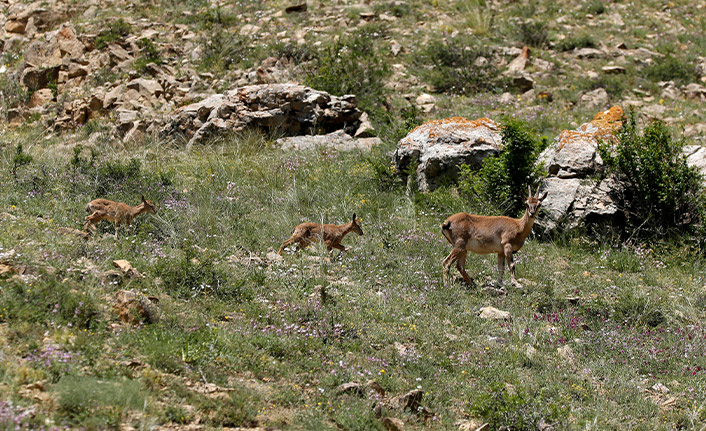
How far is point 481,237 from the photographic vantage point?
393 inches

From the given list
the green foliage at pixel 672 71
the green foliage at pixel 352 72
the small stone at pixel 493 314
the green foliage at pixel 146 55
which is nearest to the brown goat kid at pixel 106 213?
the small stone at pixel 493 314

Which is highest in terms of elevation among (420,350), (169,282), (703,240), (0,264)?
(0,264)

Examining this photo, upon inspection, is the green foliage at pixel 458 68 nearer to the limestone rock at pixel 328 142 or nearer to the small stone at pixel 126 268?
the limestone rock at pixel 328 142

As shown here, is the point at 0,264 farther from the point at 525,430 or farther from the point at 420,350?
the point at 525,430

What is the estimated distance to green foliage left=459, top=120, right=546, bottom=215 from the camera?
1234cm

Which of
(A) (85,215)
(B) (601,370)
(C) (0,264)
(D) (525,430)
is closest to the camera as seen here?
(D) (525,430)

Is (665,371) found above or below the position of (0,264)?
below

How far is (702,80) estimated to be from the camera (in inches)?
746

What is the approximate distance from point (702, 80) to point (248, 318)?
1655cm

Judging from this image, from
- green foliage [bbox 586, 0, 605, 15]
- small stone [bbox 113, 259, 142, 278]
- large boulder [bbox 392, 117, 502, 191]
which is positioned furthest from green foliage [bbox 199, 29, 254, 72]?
small stone [bbox 113, 259, 142, 278]

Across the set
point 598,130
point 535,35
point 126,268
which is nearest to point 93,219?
point 126,268

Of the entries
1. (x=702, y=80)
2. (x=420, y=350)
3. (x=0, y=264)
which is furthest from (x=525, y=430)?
(x=702, y=80)

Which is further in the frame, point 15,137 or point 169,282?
point 15,137

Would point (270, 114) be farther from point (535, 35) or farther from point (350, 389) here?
point (350, 389)
